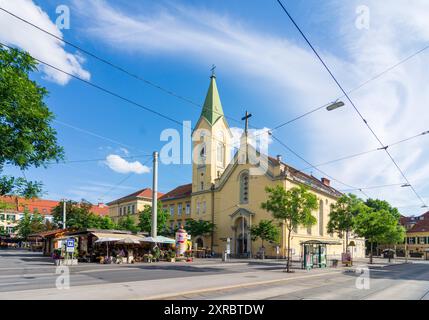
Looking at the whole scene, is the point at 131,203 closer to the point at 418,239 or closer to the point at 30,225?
the point at 30,225

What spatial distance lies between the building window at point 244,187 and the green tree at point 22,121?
40.3 meters

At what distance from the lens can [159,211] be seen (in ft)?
180

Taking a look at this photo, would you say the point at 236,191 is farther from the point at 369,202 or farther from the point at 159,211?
the point at 369,202

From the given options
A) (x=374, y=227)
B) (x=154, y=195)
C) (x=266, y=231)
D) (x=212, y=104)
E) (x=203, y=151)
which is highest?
(x=212, y=104)

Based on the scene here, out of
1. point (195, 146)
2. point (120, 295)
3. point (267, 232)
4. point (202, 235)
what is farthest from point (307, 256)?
point (195, 146)

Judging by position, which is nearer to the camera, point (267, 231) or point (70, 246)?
point (70, 246)

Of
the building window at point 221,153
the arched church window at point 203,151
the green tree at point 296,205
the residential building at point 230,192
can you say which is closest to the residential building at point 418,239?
the residential building at point 230,192

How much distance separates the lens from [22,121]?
43.2 ft

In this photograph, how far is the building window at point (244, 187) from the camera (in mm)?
53875

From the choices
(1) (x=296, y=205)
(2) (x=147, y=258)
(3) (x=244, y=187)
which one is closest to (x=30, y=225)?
(3) (x=244, y=187)

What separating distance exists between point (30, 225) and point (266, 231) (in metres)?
56.8

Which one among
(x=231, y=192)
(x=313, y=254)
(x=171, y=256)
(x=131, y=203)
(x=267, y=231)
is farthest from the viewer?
(x=131, y=203)

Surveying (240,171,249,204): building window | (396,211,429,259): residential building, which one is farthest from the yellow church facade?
(396,211,429,259): residential building
